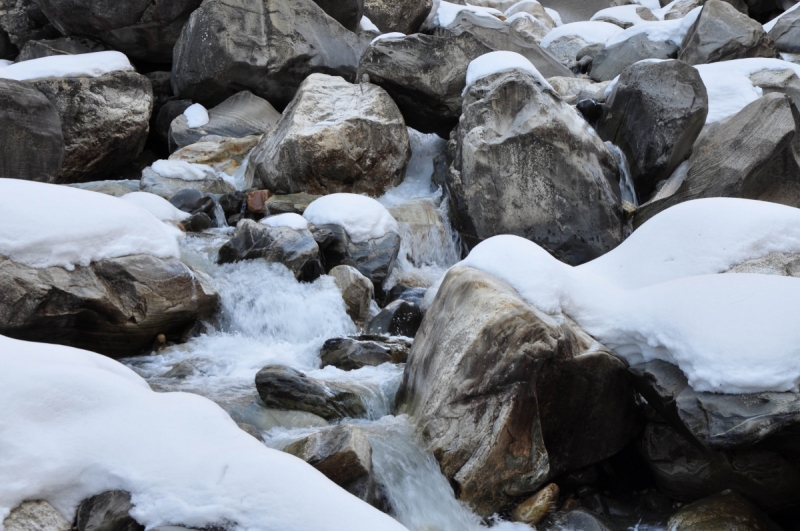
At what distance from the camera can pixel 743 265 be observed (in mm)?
4430

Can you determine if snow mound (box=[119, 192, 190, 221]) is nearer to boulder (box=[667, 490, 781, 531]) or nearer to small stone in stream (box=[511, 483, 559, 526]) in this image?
small stone in stream (box=[511, 483, 559, 526])

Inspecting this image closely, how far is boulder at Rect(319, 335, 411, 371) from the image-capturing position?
527 cm

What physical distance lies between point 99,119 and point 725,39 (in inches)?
380

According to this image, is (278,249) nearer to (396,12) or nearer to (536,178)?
A: (536,178)

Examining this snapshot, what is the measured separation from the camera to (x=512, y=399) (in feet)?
12.3

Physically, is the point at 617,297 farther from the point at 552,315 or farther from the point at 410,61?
the point at 410,61

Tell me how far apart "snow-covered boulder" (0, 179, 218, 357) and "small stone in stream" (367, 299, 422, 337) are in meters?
1.46

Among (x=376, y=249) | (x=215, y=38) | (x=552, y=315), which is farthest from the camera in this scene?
(x=215, y=38)

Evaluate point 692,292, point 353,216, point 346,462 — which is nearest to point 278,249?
point 353,216

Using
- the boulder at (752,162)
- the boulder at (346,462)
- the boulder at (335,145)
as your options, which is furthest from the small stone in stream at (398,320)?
the boulder at (752,162)

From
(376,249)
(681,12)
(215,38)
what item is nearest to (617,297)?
(376,249)

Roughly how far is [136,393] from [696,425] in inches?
100

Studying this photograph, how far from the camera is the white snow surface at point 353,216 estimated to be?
7375 mm

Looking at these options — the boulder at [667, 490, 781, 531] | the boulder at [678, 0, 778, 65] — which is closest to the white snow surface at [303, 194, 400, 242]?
the boulder at [667, 490, 781, 531]
